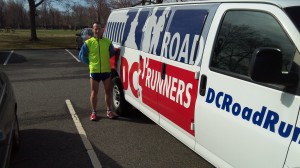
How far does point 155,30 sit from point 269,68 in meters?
2.67

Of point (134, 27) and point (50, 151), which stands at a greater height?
point (134, 27)

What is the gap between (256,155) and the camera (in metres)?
2.75

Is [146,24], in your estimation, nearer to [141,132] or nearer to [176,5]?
[176,5]

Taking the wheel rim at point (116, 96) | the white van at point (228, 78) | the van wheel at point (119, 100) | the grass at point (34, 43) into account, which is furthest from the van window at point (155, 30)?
the grass at point (34, 43)

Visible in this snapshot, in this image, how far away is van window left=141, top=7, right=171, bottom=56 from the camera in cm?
466

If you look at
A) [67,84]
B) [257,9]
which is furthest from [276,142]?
[67,84]

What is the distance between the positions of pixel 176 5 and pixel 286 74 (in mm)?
2331

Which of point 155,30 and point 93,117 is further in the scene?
point 93,117

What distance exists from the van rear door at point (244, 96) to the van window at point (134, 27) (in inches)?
85.5

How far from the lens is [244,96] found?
9.50ft

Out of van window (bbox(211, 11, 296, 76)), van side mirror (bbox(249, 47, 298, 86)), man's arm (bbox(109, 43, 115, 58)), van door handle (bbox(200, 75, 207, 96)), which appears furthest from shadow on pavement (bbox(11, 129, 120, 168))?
van side mirror (bbox(249, 47, 298, 86))

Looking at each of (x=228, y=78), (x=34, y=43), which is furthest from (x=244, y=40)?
(x=34, y=43)

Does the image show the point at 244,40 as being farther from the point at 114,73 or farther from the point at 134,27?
the point at 114,73

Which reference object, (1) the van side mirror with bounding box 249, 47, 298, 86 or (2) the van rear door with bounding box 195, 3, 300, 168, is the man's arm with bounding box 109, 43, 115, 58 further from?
(1) the van side mirror with bounding box 249, 47, 298, 86
